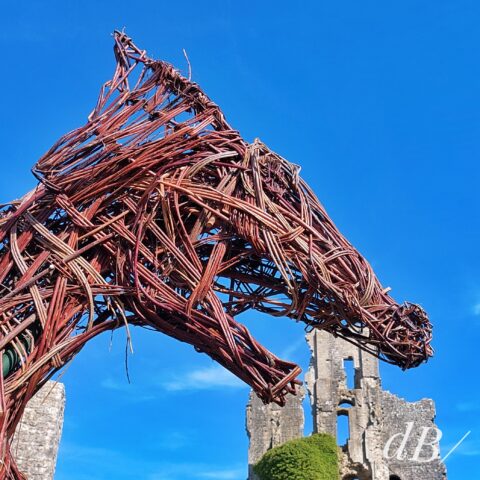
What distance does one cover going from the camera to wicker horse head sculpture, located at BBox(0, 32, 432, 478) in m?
2.63

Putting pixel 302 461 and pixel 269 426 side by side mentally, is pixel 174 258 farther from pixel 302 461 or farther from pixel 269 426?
pixel 269 426

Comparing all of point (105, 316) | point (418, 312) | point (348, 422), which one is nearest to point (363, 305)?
point (418, 312)

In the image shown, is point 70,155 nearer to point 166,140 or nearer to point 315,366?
point 166,140

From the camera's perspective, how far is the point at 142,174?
9.44 ft

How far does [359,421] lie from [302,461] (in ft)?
13.9

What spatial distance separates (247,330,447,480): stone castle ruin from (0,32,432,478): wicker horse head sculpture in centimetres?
2823

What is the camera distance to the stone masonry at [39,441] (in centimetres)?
915

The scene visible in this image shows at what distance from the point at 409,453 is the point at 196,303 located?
31.6 meters

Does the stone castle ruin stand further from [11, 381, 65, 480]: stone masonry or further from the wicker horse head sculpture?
the wicker horse head sculpture

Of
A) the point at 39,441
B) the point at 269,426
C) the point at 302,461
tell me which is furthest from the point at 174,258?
the point at 269,426

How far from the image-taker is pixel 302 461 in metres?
28.8

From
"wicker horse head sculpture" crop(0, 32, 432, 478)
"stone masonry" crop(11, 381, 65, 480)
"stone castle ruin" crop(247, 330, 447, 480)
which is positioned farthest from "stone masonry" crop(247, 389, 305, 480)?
"wicker horse head sculpture" crop(0, 32, 432, 478)

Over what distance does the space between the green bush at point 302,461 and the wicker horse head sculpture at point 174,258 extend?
26.7 m

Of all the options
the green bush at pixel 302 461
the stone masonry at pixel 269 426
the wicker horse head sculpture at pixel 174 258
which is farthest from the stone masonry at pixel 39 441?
the stone masonry at pixel 269 426
